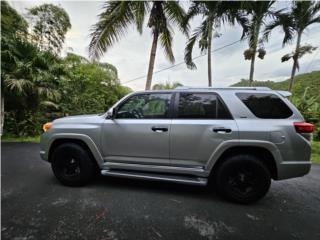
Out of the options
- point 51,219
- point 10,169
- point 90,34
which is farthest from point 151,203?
point 90,34

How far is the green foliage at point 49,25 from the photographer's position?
10.3 m

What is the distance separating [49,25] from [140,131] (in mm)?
11886

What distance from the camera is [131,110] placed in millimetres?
2973

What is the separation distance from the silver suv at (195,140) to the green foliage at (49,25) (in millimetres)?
9844

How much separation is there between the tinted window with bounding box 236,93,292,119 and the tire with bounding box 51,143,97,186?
267 cm

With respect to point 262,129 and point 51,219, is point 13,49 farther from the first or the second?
point 262,129

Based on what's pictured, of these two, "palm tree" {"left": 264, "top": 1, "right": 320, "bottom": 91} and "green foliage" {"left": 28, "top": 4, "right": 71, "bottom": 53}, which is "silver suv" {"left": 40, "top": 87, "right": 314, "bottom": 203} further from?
"green foliage" {"left": 28, "top": 4, "right": 71, "bottom": 53}

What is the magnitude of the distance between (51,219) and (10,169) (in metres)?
2.55

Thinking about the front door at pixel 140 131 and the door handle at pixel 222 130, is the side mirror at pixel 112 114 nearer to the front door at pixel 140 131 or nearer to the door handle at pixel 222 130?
the front door at pixel 140 131

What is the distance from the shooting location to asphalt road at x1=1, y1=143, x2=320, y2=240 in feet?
6.50

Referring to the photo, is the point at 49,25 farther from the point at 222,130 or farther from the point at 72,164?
the point at 222,130

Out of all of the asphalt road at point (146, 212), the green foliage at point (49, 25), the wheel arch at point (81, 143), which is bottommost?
the asphalt road at point (146, 212)

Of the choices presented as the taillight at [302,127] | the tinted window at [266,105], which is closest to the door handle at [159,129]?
the tinted window at [266,105]

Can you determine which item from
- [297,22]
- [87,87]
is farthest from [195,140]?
[87,87]
